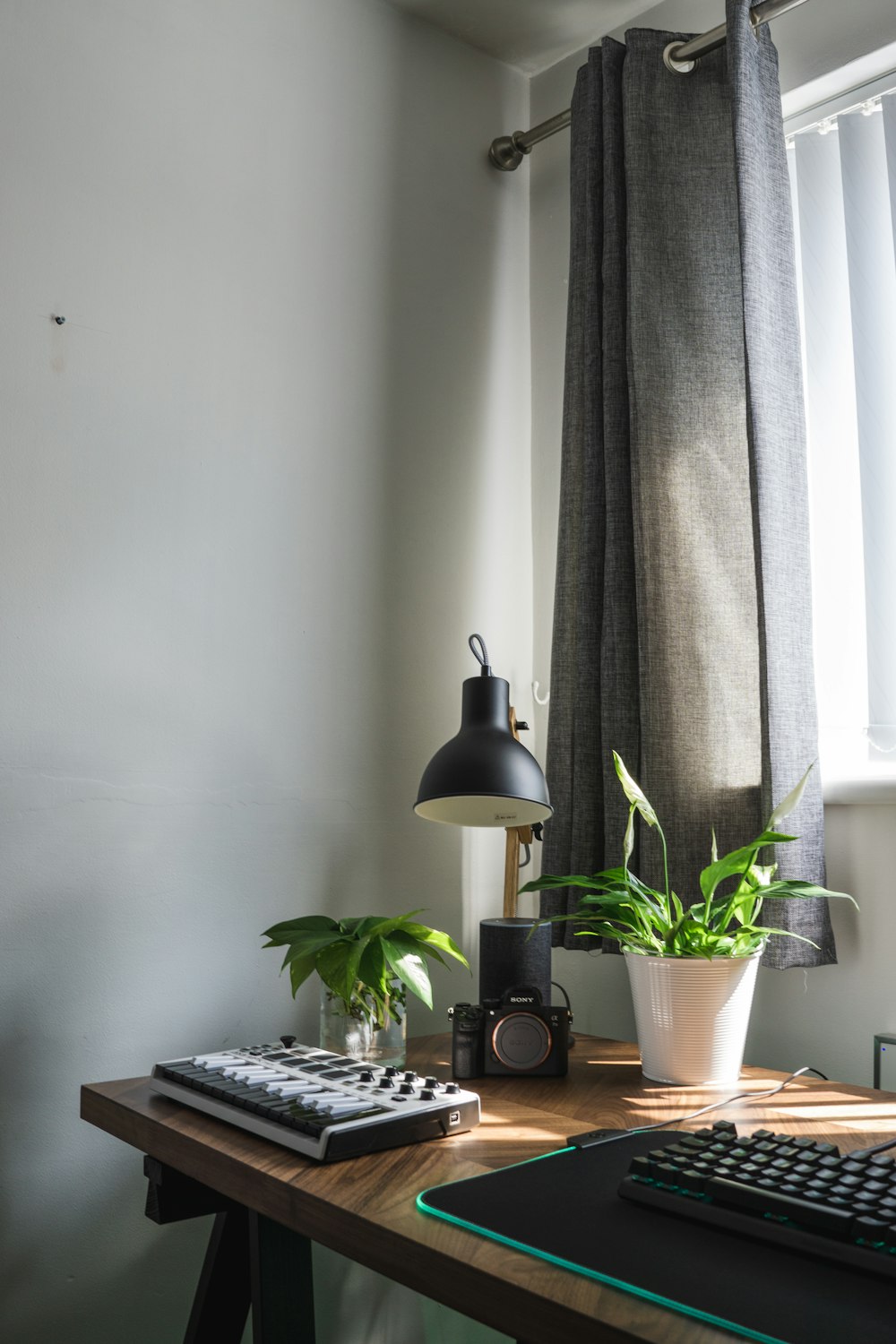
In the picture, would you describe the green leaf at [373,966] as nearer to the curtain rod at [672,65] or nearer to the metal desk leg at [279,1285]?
the metal desk leg at [279,1285]

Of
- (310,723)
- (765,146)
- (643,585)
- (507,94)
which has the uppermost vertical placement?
(507,94)

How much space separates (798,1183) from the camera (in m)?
0.74

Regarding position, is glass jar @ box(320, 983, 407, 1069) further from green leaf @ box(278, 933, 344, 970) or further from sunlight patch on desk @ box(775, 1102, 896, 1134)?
sunlight patch on desk @ box(775, 1102, 896, 1134)

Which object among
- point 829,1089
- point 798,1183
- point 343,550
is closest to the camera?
point 798,1183

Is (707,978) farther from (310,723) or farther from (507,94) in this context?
(507,94)

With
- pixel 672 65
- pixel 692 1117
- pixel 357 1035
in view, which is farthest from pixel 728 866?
pixel 672 65

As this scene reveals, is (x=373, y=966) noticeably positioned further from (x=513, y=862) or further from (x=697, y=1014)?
(x=513, y=862)

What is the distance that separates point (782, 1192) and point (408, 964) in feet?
1.84

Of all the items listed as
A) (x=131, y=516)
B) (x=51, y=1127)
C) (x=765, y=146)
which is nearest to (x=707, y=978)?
(x=51, y=1127)

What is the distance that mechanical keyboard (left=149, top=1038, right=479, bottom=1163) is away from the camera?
91 centimetres

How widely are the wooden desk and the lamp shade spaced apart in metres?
0.31

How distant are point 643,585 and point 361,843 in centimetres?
57

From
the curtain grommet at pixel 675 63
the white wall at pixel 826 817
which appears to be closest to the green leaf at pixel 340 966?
the white wall at pixel 826 817

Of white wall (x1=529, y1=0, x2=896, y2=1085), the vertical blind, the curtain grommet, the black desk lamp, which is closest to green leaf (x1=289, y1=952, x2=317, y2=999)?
the black desk lamp
